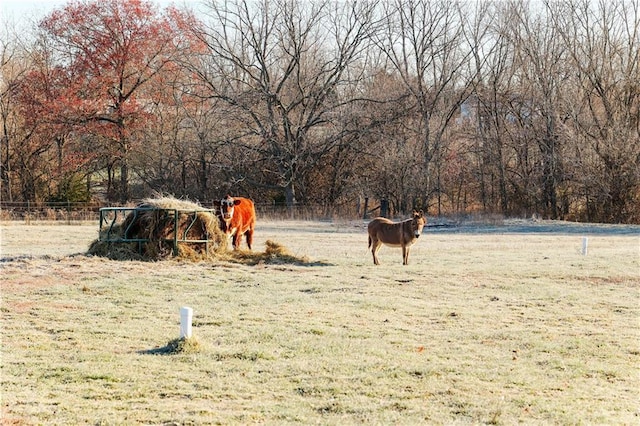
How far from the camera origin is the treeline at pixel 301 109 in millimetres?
46156

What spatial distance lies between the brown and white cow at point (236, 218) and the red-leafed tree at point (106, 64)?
26832 millimetres

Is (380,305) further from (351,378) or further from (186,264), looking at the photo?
(186,264)

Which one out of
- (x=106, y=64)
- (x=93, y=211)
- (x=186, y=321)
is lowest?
(x=186, y=321)

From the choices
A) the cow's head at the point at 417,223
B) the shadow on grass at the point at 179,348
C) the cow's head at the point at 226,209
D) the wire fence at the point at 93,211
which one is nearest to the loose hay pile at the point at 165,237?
the cow's head at the point at 226,209

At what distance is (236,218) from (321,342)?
440 inches

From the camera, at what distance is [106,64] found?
154 ft

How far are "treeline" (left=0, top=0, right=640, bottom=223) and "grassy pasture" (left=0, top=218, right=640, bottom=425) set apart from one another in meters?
27.0

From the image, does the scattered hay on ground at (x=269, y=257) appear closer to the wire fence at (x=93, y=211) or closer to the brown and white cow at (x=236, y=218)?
the brown and white cow at (x=236, y=218)

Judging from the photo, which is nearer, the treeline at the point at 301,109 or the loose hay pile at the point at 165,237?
the loose hay pile at the point at 165,237

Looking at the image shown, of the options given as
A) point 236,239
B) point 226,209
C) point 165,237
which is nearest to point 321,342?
point 165,237

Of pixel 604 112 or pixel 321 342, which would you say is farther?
pixel 604 112

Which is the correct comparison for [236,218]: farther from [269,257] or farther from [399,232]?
[399,232]

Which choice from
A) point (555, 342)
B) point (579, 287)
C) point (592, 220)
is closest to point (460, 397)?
point (555, 342)

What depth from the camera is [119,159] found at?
163ft
